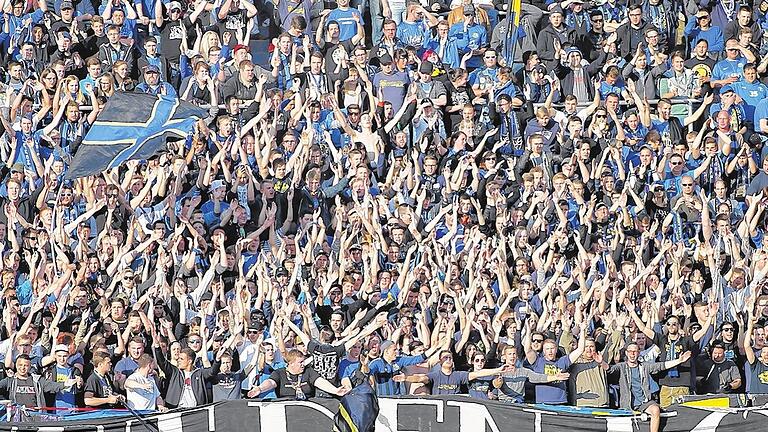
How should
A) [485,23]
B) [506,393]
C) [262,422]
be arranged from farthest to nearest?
[485,23] → [506,393] → [262,422]

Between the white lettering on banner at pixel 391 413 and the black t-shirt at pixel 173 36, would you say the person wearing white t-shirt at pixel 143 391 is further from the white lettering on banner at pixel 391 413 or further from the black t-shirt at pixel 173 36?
the black t-shirt at pixel 173 36

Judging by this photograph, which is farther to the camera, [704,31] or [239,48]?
[704,31]

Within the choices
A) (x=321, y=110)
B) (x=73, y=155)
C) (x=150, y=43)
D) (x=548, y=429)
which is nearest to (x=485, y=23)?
(x=321, y=110)

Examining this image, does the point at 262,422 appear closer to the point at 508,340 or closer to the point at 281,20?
the point at 508,340

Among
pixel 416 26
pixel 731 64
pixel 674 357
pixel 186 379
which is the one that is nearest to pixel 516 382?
pixel 674 357

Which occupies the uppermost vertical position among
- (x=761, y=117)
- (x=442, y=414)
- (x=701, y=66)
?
(x=701, y=66)

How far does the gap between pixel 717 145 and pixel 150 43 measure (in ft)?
18.7

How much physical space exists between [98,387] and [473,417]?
11.3ft

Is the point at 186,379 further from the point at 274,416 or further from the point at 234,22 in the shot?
the point at 234,22

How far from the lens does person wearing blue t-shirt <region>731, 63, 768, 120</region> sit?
14508 millimetres

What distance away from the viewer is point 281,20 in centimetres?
1473

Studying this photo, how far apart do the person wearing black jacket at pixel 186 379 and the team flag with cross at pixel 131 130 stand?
6.84ft

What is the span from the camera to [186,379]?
1256 centimetres

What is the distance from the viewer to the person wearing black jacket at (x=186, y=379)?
12.5m
